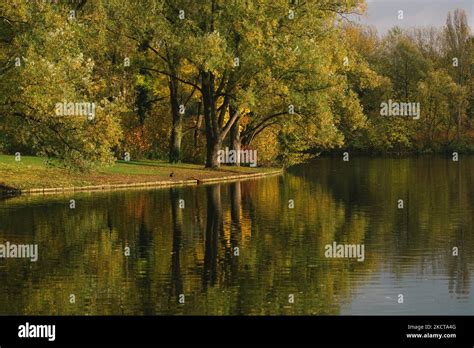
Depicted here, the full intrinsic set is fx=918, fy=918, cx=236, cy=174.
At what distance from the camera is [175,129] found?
69625 mm

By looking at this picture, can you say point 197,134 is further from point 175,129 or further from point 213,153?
point 213,153

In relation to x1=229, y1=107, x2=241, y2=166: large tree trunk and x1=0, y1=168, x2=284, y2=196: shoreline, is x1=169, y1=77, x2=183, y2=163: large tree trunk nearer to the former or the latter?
x1=229, y1=107, x2=241, y2=166: large tree trunk

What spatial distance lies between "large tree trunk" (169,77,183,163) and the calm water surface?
22.3m

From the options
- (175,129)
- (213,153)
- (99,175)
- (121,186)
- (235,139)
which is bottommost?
(121,186)

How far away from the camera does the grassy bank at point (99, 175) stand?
4875cm

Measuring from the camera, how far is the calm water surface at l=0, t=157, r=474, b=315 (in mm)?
18766

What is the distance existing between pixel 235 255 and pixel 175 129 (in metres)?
44.7

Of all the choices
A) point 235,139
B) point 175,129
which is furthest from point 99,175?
point 235,139

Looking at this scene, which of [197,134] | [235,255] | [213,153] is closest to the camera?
[235,255]

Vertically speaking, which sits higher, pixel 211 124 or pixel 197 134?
pixel 211 124

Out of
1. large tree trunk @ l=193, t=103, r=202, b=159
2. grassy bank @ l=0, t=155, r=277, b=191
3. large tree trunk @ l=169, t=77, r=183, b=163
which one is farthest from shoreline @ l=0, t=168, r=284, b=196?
large tree trunk @ l=193, t=103, r=202, b=159

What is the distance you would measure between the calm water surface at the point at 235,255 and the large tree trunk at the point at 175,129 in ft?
73.0

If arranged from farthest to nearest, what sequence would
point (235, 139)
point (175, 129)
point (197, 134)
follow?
point (197, 134) → point (235, 139) → point (175, 129)

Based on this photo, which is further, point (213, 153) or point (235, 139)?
point (235, 139)
